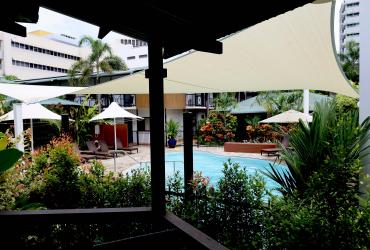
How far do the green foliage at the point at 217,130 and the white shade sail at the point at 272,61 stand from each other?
10921 mm

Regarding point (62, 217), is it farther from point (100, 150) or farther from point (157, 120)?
point (100, 150)

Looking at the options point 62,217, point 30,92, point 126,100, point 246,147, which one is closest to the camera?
point 62,217

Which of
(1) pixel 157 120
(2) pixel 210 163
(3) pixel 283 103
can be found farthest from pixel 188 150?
(3) pixel 283 103

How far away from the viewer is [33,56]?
46000 millimetres

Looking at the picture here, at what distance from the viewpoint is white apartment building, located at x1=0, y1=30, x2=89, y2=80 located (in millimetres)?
40750

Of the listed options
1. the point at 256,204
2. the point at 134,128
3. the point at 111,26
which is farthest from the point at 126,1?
the point at 134,128

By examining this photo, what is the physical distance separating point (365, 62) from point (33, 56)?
4921 cm

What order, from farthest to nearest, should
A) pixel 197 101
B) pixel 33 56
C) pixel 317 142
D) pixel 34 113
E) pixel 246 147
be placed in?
pixel 33 56 → pixel 197 101 → pixel 246 147 → pixel 34 113 → pixel 317 142

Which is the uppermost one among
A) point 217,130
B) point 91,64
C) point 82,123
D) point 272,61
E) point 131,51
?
point 131,51

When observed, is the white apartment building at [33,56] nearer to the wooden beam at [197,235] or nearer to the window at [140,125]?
the window at [140,125]

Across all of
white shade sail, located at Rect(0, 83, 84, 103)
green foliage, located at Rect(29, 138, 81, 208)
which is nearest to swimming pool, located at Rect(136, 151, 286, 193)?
white shade sail, located at Rect(0, 83, 84, 103)

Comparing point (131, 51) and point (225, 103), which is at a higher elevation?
point (131, 51)

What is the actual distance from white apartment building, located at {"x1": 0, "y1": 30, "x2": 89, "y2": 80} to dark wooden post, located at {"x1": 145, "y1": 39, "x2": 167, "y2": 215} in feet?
Answer: 133

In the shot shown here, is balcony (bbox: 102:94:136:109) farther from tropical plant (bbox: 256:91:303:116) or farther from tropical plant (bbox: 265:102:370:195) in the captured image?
tropical plant (bbox: 265:102:370:195)
